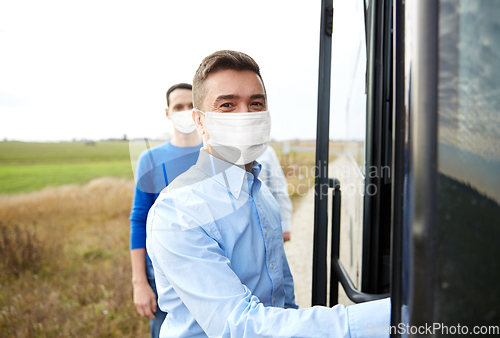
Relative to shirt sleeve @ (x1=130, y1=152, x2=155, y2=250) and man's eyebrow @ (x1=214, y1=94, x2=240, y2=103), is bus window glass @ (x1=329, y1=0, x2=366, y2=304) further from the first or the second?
shirt sleeve @ (x1=130, y1=152, x2=155, y2=250)

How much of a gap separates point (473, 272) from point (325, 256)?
820 mm

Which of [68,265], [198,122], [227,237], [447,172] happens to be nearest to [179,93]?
[198,122]

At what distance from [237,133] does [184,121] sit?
8.7 inches

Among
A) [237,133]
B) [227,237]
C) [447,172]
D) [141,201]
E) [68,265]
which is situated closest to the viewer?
[447,172]

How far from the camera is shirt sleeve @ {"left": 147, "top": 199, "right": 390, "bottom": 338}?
0.84m

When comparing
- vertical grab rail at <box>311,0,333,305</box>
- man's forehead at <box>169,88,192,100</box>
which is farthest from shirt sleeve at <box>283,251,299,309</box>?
man's forehead at <box>169,88,192,100</box>

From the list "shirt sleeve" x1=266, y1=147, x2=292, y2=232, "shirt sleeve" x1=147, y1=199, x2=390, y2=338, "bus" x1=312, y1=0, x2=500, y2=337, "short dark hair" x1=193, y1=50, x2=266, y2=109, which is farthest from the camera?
"shirt sleeve" x1=266, y1=147, x2=292, y2=232

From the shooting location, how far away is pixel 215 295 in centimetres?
96

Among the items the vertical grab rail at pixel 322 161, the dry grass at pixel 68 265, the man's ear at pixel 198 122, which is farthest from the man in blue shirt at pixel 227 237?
the dry grass at pixel 68 265

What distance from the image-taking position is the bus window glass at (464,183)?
0.52m

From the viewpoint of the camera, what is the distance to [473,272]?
527 mm

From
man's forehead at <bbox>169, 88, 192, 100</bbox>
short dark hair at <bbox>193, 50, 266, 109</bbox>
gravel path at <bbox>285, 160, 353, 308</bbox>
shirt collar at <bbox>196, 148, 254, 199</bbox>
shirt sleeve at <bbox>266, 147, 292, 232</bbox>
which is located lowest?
gravel path at <bbox>285, 160, 353, 308</bbox>

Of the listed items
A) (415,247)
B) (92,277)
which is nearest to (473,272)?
(415,247)

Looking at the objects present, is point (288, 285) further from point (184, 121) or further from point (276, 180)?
point (184, 121)
